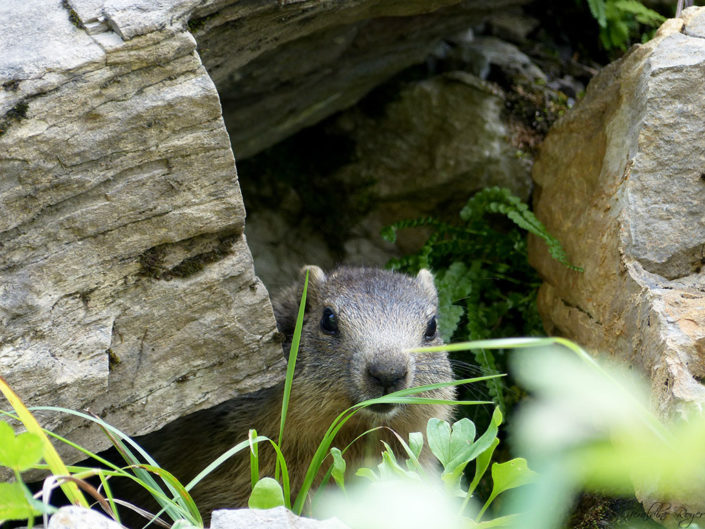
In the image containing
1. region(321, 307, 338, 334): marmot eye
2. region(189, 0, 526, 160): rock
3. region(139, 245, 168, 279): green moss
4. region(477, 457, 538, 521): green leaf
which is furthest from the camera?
region(321, 307, 338, 334): marmot eye

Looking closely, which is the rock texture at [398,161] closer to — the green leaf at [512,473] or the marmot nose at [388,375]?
the marmot nose at [388,375]

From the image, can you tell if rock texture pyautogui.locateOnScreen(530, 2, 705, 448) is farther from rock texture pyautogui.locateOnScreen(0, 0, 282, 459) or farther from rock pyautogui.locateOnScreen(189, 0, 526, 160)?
rock texture pyautogui.locateOnScreen(0, 0, 282, 459)

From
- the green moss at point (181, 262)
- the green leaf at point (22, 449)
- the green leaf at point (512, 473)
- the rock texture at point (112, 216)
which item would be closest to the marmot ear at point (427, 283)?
the rock texture at point (112, 216)

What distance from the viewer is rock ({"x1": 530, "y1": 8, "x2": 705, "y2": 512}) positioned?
412 cm

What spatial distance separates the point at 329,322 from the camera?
17.2ft

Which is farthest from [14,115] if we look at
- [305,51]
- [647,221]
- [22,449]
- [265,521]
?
[647,221]

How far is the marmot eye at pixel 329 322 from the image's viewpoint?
518cm

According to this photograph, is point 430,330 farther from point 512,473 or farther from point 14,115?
point 14,115

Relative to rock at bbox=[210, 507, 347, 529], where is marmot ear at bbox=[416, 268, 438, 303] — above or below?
below

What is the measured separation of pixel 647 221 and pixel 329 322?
2272 mm

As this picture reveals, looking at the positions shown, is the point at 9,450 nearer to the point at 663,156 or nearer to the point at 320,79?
the point at 663,156

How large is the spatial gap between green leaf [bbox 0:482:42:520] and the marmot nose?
2.28 m

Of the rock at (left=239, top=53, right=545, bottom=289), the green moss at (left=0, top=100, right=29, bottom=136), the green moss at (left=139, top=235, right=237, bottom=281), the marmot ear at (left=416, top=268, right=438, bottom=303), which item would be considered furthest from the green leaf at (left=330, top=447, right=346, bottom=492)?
the rock at (left=239, top=53, right=545, bottom=289)

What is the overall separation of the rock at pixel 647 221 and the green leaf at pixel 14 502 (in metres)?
3.02
